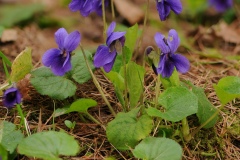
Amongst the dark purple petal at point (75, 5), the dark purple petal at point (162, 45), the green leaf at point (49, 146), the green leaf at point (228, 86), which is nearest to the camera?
the green leaf at point (49, 146)

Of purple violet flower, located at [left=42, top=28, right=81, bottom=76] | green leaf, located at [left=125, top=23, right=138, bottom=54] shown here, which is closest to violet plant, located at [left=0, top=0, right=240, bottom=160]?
purple violet flower, located at [left=42, top=28, right=81, bottom=76]

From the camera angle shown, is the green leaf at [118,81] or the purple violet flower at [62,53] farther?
the green leaf at [118,81]

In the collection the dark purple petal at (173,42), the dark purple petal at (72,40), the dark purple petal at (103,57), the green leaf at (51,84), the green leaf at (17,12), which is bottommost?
the green leaf at (17,12)

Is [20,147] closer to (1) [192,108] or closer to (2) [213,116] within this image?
(1) [192,108]

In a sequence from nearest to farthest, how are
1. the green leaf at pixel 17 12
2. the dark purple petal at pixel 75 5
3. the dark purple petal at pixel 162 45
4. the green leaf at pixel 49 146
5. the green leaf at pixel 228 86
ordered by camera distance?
the green leaf at pixel 49 146 → the dark purple petal at pixel 162 45 → the green leaf at pixel 228 86 → the dark purple petal at pixel 75 5 → the green leaf at pixel 17 12

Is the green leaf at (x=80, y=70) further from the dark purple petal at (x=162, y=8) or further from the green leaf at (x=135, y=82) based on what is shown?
the dark purple petal at (x=162, y=8)

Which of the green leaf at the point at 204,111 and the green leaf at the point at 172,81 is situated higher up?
the green leaf at the point at 172,81

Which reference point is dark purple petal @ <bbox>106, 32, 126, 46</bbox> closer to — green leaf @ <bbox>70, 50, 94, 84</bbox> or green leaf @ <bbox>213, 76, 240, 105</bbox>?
green leaf @ <bbox>70, 50, 94, 84</bbox>

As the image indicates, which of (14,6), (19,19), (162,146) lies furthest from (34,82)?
(14,6)

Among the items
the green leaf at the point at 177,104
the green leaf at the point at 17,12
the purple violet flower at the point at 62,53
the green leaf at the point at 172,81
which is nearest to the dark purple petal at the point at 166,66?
the green leaf at the point at 177,104
